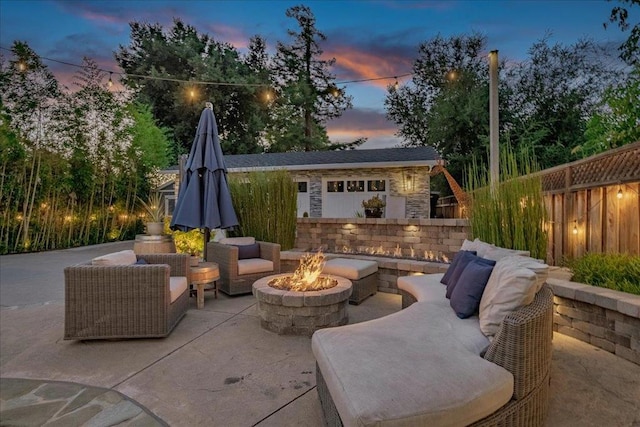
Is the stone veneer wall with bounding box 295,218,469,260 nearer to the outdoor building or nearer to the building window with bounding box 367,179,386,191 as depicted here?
the outdoor building

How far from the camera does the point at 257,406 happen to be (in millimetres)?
2098

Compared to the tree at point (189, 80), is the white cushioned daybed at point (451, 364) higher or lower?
lower

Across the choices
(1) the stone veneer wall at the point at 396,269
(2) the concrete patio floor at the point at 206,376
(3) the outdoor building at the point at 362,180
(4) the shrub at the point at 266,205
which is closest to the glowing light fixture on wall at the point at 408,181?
(3) the outdoor building at the point at 362,180

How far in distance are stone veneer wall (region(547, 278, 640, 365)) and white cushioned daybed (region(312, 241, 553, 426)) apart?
0.94 m

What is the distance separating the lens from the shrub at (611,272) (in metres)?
2.96

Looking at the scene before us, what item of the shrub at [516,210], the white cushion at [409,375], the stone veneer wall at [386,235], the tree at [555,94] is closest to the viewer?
the white cushion at [409,375]

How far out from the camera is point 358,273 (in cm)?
431

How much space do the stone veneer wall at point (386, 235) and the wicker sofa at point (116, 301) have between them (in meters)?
3.30

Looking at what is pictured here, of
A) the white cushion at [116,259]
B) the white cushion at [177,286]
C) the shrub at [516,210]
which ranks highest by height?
the shrub at [516,210]

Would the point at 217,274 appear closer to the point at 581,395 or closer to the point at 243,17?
the point at 581,395

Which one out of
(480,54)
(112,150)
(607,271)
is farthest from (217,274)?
(480,54)

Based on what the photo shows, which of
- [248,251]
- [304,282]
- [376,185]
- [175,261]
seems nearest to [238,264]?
[248,251]

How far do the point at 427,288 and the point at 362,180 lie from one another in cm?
810

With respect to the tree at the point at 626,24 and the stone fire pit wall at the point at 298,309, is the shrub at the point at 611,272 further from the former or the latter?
the tree at the point at 626,24
